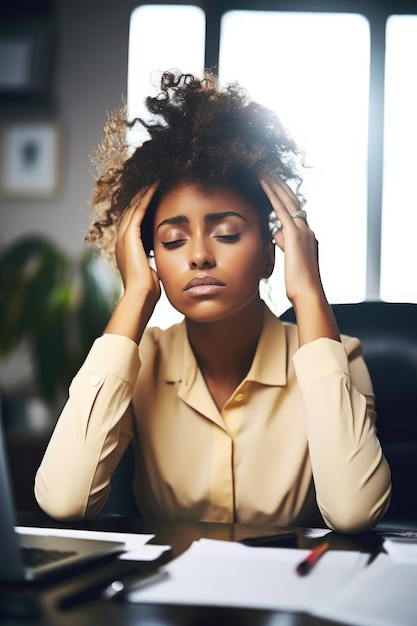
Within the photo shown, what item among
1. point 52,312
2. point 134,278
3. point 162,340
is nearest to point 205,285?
point 134,278

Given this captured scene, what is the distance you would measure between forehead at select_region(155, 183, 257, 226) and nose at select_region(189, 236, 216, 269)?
0.06m

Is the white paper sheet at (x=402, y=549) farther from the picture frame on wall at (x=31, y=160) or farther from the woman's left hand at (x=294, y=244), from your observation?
the picture frame on wall at (x=31, y=160)

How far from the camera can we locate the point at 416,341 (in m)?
1.50

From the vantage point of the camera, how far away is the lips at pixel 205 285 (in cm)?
125

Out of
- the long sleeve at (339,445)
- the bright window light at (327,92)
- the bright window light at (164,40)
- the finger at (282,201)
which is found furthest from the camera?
the bright window light at (164,40)

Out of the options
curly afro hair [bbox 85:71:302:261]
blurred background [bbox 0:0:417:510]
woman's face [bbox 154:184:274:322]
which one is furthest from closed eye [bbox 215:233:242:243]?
blurred background [bbox 0:0:417:510]

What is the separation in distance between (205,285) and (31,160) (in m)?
3.11

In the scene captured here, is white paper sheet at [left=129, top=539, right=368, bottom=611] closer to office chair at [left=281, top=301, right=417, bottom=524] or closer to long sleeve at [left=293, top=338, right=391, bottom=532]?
long sleeve at [left=293, top=338, right=391, bottom=532]

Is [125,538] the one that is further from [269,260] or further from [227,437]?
[269,260]

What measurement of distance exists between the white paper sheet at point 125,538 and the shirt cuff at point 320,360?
370 millimetres

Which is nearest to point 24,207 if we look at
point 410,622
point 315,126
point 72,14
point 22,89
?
point 22,89

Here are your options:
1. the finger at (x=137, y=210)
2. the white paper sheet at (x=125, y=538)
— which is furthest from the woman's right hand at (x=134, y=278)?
the white paper sheet at (x=125, y=538)

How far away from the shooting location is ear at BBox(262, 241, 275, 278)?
1420 mm

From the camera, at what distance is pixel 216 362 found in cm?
141
